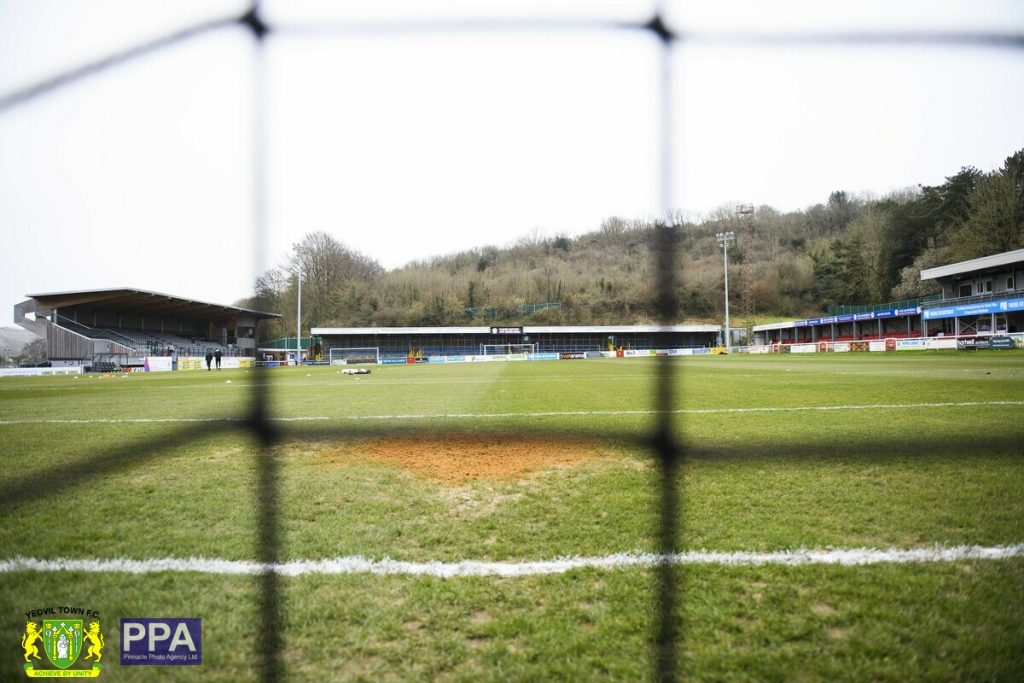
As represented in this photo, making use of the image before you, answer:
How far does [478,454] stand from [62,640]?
2057 mm

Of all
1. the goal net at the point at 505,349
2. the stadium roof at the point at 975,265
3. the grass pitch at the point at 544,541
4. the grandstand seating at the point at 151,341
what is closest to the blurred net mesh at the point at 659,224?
the grass pitch at the point at 544,541

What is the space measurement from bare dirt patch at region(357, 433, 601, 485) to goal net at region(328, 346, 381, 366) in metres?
34.8

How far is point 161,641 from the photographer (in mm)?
1109

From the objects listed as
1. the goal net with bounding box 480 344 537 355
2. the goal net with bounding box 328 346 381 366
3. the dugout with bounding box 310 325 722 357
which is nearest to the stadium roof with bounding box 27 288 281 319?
the dugout with bounding box 310 325 722 357

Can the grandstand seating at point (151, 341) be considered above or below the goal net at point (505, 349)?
above

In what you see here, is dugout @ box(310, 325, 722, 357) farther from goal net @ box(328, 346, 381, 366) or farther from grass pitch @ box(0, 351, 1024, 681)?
grass pitch @ box(0, 351, 1024, 681)

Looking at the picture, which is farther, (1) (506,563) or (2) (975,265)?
(2) (975,265)

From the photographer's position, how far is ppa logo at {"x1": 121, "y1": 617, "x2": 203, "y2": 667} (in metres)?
1.05

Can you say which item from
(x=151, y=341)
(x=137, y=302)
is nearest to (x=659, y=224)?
(x=137, y=302)

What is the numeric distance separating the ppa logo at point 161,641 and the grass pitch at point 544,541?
1.1 inches

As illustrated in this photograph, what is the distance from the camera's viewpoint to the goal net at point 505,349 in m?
38.6

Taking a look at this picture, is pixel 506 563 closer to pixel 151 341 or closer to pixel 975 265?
pixel 151 341

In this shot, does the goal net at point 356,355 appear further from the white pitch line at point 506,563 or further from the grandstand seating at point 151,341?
the white pitch line at point 506,563

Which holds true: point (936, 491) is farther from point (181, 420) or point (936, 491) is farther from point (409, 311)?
point (409, 311)
